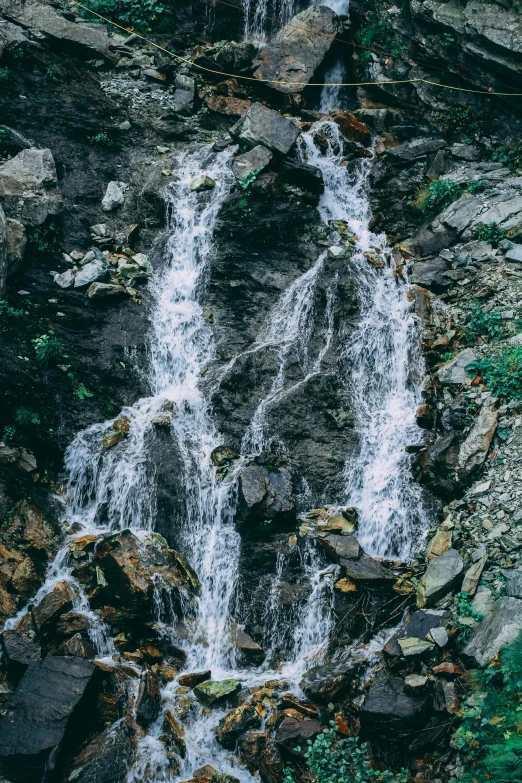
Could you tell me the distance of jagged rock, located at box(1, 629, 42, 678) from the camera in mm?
7371

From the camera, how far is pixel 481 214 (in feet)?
36.5

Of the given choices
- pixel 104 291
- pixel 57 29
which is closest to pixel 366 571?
pixel 104 291

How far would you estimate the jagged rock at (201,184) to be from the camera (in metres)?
12.2

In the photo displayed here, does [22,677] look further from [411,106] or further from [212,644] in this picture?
[411,106]

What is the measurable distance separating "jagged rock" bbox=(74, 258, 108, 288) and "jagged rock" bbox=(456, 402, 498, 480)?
22.5ft

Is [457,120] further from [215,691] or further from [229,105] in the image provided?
[215,691]

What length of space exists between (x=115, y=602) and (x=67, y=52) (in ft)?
41.3

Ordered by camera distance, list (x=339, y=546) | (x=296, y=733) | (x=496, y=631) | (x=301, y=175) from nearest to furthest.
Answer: (x=496, y=631)
(x=296, y=733)
(x=339, y=546)
(x=301, y=175)

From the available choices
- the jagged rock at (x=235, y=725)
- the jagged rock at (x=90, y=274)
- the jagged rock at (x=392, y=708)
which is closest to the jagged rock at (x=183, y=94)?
the jagged rock at (x=90, y=274)

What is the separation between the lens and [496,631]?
6340 millimetres

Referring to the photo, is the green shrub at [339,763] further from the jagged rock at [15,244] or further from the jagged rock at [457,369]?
the jagged rock at [15,244]

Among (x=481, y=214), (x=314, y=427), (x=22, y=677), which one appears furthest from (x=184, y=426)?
(x=481, y=214)

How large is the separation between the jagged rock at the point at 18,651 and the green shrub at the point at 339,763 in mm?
3385

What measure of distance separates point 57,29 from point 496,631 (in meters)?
15.2
